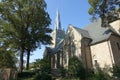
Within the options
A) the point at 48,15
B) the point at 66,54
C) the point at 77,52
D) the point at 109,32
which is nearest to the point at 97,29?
the point at 109,32

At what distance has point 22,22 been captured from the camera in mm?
29281

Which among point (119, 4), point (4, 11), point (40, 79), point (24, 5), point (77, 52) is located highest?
point (24, 5)

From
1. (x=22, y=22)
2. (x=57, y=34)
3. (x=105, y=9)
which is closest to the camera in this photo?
(x=105, y=9)

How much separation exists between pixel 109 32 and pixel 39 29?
16.1m

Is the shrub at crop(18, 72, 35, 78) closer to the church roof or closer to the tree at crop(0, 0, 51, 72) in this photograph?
the tree at crop(0, 0, 51, 72)

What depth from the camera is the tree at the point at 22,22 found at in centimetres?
2817

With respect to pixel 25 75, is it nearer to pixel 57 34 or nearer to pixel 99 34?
pixel 99 34

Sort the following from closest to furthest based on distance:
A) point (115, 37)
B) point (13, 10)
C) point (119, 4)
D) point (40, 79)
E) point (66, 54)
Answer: point (40, 79) < point (119, 4) < point (115, 37) < point (13, 10) < point (66, 54)

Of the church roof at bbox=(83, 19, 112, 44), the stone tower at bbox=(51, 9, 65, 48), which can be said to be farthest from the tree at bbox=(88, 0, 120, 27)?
the stone tower at bbox=(51, 9, 65, 48)

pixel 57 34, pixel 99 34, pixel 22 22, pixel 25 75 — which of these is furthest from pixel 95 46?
pixel 57 34

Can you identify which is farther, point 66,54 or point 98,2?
point 66,54

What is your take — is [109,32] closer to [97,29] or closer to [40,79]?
[97,29]

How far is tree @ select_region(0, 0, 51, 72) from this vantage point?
1109 inches

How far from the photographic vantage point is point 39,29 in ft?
104
